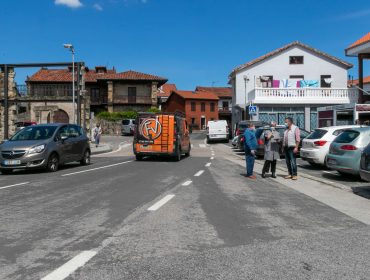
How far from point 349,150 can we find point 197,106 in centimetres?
6810

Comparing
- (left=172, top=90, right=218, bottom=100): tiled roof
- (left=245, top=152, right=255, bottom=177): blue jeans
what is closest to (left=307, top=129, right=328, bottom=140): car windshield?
(left=245, top=152, right=255, bottom=177): blue jeans

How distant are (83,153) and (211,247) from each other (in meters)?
12.7

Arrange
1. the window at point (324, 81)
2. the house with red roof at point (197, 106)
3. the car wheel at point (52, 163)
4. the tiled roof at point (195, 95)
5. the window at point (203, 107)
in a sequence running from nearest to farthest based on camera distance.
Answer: the car wheel at point (52, 163) < the window at point (324, 81) < the house with red roof at point (197, 106) < the tiled roof at point (195, 95) < the window at point (203, 107)

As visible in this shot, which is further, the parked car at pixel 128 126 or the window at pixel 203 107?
the window at pixel 203 107

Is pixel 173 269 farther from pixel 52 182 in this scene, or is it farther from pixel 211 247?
pixel 52 182

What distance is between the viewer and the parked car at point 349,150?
435 inches

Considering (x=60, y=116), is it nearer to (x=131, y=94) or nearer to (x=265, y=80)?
(x=131, y=94)

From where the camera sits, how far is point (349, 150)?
36.8 feet

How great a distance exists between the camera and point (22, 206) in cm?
730

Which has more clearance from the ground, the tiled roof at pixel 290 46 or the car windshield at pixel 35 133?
the tiled roof at pixel 290 46

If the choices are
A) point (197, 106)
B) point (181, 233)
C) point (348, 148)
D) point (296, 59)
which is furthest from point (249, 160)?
point (197, 106)

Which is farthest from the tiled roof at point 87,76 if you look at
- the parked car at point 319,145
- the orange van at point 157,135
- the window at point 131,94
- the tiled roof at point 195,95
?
the parked car at point 319,145

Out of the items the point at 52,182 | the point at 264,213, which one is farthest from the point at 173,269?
the point at 52,182

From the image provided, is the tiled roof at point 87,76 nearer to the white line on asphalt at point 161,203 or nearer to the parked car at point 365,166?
the parked car at point 365,166
